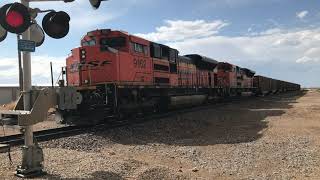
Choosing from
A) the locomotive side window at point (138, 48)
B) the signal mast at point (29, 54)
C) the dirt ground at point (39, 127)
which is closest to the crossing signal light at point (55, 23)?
the signal mast at point (29, 54)

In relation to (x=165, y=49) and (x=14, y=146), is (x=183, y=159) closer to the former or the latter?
(x=14, y=146)

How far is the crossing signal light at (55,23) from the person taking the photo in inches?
323

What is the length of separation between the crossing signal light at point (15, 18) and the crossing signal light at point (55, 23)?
2.44 feet

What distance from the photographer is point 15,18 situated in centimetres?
729

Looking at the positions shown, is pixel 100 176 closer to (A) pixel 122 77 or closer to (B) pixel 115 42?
(A) pixel 122 77

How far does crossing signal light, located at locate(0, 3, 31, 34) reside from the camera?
23.6 ft

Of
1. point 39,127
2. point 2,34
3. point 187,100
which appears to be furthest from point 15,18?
point 187,100

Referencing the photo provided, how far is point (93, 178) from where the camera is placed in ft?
26.6

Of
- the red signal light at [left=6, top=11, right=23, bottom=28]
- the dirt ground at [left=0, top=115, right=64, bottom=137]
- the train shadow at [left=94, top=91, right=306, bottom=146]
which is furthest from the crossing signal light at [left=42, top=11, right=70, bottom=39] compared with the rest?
the dirt ground at [left=0, top=115, right=64, bottom=137]

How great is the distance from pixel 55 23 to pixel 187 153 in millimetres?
5464

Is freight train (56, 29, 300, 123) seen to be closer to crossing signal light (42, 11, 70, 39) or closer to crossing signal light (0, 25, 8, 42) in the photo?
crossing signal light (0, 25, 8, 42)

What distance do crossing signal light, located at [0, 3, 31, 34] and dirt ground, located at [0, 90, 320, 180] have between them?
280cm

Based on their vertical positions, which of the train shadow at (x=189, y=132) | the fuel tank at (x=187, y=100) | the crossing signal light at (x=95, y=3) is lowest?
the train shadow at (x=189, y=132)

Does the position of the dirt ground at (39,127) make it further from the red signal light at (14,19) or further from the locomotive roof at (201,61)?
the locomotive roof at (201,61)
